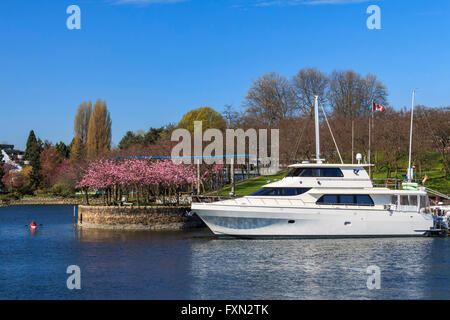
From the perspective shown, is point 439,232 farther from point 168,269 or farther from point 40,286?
point 40,286

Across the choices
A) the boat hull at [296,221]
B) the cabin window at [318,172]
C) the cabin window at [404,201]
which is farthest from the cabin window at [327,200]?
the cabin window at [404,201]

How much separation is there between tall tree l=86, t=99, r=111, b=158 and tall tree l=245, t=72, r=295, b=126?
3146 centimetres

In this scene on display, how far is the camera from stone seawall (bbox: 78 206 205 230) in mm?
46844

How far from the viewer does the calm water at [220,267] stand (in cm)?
2409

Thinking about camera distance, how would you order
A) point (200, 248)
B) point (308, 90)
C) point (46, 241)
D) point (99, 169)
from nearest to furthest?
point (200, 248) → point (46, 241) → point (99, 169) → point (308, 90)

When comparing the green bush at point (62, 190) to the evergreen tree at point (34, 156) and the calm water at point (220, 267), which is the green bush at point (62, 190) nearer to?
the evergreen tree at point (34, 156)

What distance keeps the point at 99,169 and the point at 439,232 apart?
1258 inches

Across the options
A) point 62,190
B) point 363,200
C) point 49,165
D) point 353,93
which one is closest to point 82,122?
point 49,165

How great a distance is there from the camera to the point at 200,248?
116 ft

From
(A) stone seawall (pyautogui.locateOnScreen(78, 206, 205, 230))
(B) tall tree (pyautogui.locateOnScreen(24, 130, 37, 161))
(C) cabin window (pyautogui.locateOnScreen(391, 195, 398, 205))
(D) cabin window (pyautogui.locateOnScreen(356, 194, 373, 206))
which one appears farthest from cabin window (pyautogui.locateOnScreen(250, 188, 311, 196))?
(B) tall tree (pyautogui.locateOnScreen(24, 130, 37, 161))

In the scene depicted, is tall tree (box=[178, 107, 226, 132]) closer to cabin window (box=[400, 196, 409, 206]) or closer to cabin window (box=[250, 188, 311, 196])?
cabin window (box=[250, 188, 311, 196])

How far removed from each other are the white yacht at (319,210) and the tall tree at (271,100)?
48.6 metres

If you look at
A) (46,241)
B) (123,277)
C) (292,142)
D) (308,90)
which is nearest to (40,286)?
(123,277)

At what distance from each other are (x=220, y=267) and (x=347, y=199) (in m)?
→ 13.3
